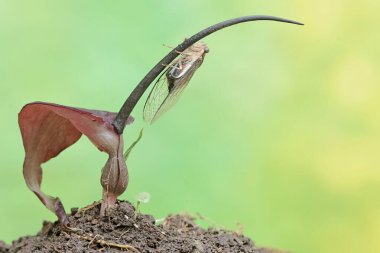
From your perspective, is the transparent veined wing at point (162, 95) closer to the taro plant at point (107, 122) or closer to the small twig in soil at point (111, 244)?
the taro plant at point (107, 122)

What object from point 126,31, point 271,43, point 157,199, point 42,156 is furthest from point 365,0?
point 42,156

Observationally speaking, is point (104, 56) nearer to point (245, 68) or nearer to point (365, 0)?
point (245, 68)

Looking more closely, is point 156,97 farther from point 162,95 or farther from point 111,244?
point 111,244

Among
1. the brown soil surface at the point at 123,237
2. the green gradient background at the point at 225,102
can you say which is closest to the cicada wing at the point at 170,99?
the brown soil surface at the point at 123,237

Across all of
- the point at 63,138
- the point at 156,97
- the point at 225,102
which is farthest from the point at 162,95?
the point at 225,102

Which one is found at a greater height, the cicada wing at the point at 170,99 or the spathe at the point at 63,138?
the cicada wing at the point at 170,99

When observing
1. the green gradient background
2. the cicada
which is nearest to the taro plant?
the cicada

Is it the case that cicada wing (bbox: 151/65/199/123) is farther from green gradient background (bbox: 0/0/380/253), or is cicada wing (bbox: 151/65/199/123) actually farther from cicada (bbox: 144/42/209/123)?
green gradient background (bbox: 0/0/380/253)
